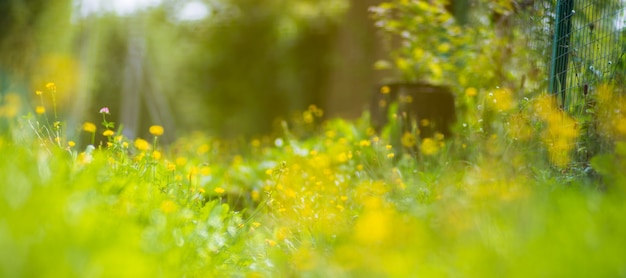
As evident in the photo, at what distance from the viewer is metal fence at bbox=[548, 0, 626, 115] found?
117 inches

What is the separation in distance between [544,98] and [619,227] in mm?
1601

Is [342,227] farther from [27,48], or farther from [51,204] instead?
[27,48]

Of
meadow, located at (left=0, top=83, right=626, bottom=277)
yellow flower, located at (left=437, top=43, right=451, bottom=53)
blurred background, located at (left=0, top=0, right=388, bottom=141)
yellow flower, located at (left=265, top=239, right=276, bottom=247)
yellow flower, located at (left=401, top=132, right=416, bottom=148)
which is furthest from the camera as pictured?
blurred background, located at (left=0, top=0, right=388, bottom=141)

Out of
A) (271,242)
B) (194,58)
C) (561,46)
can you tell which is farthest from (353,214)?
(194,58)

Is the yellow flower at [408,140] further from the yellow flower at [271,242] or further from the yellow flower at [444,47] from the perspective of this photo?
the yellow flower at [271,242]

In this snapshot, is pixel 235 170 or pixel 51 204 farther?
pixel 235 170

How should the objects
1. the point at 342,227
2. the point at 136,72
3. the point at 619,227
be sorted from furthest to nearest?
the point at 136,72 → the point at 342,227 → the point at 619,227

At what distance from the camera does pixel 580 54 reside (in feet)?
10.8

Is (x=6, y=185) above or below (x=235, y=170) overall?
above

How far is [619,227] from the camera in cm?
171

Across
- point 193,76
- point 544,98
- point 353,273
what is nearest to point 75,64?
point 193,76

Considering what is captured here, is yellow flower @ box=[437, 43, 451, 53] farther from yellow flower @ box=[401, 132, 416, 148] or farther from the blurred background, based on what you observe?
the blurred background

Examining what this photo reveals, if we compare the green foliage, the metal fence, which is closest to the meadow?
the green foliage

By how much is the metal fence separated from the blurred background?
380 cm
